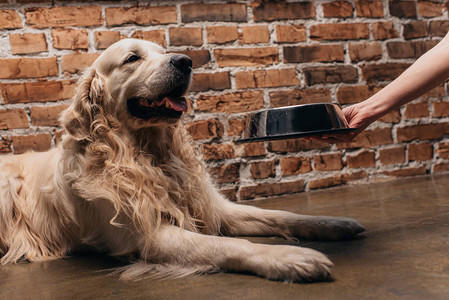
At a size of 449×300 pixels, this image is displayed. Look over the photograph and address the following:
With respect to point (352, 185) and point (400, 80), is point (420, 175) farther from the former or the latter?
point (400, 80)

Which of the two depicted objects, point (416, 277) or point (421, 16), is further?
point (421, 16)

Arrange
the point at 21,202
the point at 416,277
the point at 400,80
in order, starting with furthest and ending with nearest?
1. the point at 21,202
2. the point at 400,80
3. the point at 416,277

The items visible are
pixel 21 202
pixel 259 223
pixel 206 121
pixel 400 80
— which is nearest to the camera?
pixel 400 80

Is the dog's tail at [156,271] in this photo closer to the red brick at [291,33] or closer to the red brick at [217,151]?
the red brick at [217,151]

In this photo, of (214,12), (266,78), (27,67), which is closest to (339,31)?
(266,78)

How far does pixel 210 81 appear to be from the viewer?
8.33ft

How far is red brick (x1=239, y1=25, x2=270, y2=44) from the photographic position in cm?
260

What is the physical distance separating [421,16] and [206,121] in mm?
1720

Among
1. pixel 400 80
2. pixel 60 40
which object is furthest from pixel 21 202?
pixel 400 80

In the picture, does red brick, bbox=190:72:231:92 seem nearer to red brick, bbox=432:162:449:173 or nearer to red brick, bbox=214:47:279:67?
red brick, bbox=214:47:279:67

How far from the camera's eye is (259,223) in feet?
5.57

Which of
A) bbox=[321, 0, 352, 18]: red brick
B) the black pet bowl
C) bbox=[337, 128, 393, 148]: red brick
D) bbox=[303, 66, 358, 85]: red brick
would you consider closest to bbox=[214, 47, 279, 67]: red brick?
bbox=[303, 66, 358, 85]: red brick

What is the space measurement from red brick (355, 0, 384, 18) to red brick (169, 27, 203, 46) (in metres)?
1.12

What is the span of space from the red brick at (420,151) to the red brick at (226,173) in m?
1.24
